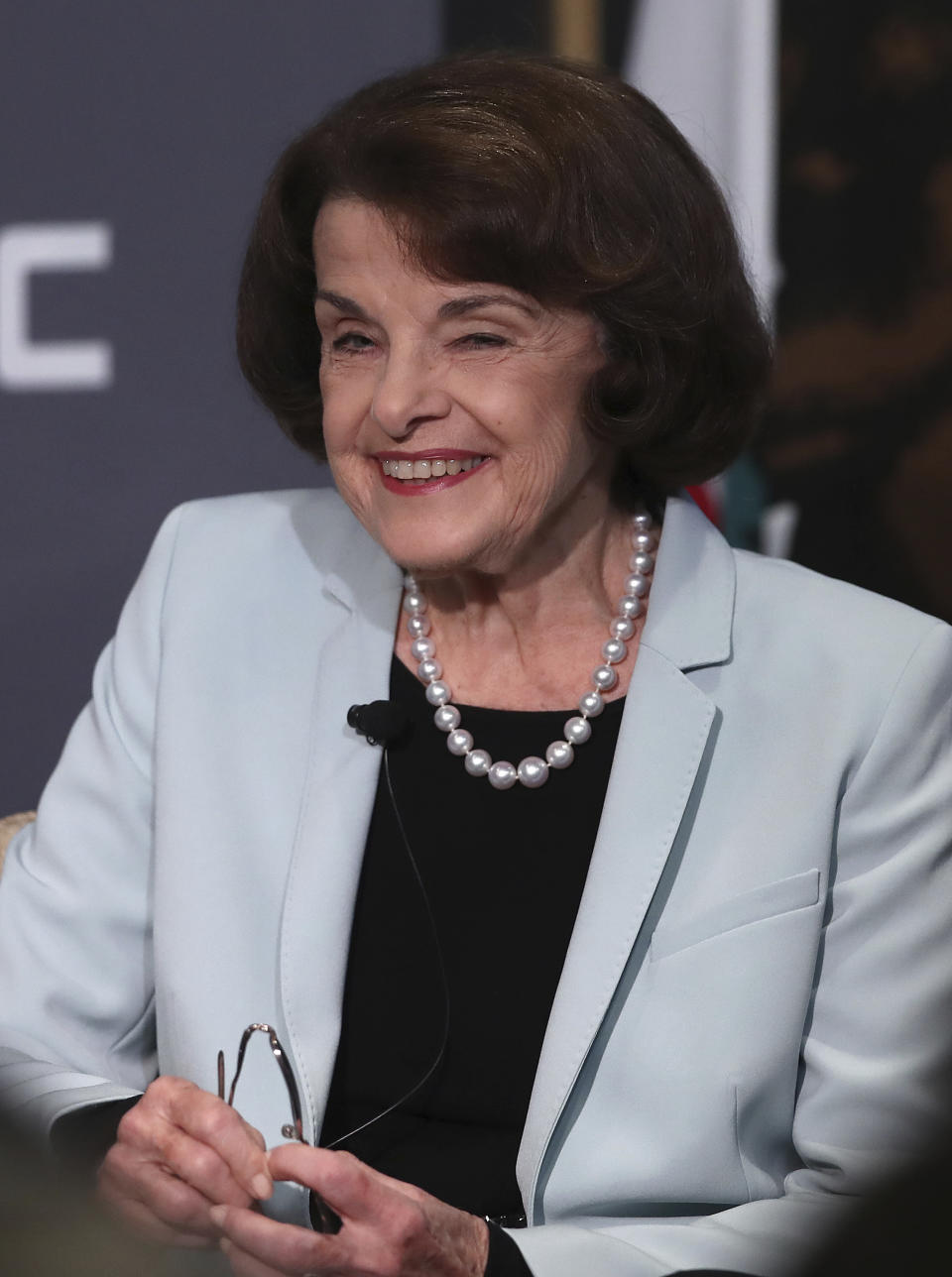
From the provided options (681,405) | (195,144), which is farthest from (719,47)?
(681,405)

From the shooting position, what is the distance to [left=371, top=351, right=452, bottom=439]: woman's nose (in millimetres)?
1533

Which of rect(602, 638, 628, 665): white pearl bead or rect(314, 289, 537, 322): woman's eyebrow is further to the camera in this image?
rect(602, 638, 628, 665): white pearl bead

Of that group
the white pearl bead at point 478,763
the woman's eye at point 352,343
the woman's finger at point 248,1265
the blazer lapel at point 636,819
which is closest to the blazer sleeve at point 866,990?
the blazer lapel at point 636,819

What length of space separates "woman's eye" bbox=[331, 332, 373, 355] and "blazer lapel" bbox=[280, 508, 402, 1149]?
0.27 metres

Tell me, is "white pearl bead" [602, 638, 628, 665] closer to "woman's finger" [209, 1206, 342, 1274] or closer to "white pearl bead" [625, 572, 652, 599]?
"white pearl bead" [625, 572, 652, 599]

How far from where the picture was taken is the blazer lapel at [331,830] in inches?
59.6

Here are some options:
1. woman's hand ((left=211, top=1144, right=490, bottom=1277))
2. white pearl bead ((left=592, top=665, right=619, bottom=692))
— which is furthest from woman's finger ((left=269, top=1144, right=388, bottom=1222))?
white pearl bead ((left=592, top=665, right=619, bottom=692))

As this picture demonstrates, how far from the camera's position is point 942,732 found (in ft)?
5.06

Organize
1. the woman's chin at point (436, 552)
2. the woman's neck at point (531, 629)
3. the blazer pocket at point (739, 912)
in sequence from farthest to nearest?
the woman's neck at point (531, 629) → the woman's chin at point (436, 552) → the blazer pocket at point (739, 912)

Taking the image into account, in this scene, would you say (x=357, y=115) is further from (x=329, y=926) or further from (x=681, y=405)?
(x=329, y=926)

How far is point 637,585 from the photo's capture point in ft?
5.64

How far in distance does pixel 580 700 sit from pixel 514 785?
12 centimetres

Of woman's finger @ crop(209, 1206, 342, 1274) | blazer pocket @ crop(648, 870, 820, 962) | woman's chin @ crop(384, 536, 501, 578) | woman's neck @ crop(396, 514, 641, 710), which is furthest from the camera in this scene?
woman's neck @ crop(396, 514, 641, 710)

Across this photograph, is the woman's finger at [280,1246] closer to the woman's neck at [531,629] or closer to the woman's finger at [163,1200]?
the woman's finger at [163,1200]
